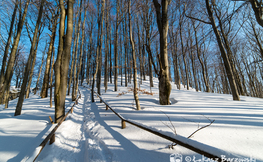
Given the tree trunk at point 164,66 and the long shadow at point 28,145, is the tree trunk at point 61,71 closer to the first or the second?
the long shadow at point 28,145

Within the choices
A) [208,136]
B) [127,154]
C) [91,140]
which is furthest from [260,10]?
[91,140]

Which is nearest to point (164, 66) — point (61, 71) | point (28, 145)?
point (61, 71)

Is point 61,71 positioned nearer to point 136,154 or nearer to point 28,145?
point 28,145

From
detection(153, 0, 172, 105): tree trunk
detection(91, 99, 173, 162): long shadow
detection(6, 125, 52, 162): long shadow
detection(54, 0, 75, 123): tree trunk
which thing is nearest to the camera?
detection(91, 99, 173, 162): long shadow

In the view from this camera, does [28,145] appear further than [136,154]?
Yes

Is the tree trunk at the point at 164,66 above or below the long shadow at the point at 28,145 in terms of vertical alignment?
above

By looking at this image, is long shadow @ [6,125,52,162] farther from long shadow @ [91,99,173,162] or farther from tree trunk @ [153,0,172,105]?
tree trunk @ [153,0,172,105]

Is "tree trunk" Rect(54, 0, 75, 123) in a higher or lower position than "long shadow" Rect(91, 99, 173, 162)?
higher

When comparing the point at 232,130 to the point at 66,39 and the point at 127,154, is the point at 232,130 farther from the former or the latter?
the point at 66,39

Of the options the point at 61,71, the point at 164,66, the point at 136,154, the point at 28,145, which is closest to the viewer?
the point at 136,154

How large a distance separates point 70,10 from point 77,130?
532 cm

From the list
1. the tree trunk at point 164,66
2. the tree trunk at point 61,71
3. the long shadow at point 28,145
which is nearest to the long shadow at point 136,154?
the long shadow at point 28,145

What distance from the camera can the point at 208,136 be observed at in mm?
2174

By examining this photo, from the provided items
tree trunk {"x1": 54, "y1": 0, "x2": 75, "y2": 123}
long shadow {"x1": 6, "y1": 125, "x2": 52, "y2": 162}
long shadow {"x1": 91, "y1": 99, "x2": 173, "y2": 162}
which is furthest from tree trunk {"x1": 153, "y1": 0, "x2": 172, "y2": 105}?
long shadow {"x1": 6, "y1": 125, "x2": 52, "y2": 162}
